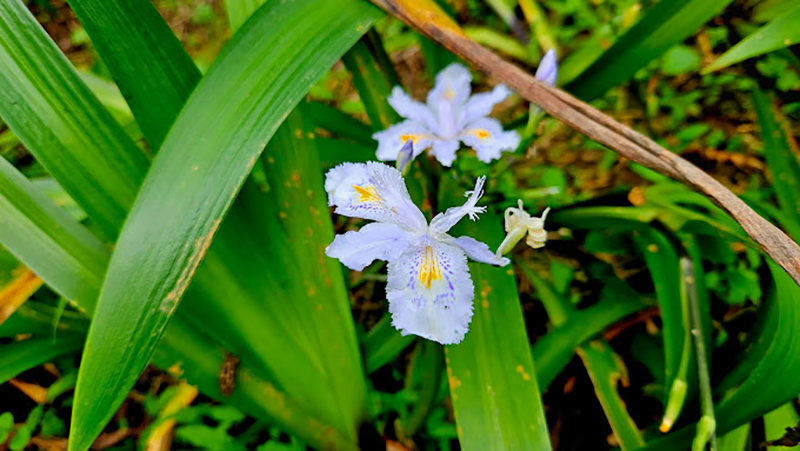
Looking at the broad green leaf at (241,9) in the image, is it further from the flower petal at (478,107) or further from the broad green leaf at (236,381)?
the broad green leaf at (236,381)

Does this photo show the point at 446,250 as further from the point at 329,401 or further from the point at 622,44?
the point at 622,44

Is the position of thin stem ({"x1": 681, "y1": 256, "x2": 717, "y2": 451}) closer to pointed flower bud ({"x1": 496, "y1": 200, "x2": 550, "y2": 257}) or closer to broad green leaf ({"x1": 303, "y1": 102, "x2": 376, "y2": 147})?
pointed flower bud ({"x1": 496, "y1": 200, "x2": 550, "y2": 257})

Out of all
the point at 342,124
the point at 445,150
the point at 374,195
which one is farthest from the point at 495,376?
the point at 342,124

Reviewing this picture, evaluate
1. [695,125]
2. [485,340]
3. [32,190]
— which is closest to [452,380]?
[485,340]

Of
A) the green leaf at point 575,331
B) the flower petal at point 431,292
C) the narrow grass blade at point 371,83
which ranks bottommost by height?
the green leaf at point 575,331

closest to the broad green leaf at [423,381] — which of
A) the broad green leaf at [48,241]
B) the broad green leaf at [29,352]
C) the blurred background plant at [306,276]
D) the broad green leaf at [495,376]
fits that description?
the blurred background plant at [306,276]

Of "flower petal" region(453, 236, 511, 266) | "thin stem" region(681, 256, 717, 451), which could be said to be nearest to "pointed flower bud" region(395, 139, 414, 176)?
"flower petal" region(453, 236, 511, 266)
